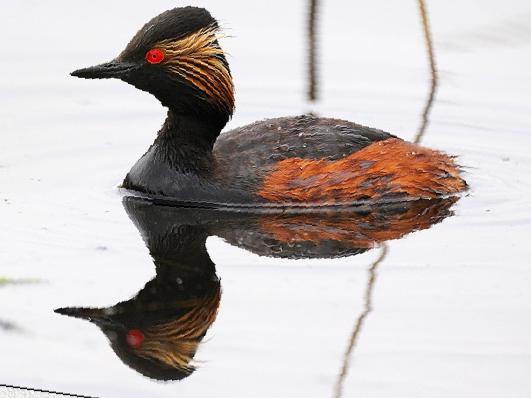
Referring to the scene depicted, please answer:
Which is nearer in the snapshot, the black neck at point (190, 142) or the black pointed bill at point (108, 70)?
the black pointed bill at point (108, 70)

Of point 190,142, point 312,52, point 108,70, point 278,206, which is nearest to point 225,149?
point 190,142

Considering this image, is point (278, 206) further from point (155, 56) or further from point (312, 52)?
point (312, 52)

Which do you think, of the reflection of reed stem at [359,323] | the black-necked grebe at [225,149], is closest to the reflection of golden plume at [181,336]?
the reflection of reed stem at [359,323]

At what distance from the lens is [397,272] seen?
8.81 m

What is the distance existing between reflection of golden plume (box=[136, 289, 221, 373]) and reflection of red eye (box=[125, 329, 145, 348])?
2cm

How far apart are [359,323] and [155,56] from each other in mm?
3172

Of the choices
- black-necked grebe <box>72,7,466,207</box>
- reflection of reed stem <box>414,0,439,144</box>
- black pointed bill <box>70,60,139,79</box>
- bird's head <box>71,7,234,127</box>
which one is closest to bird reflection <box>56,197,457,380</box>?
black-necked grebe <box>72,7,466,207</box>

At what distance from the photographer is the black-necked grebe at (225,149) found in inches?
400

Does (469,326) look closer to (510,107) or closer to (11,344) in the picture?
(11,344)

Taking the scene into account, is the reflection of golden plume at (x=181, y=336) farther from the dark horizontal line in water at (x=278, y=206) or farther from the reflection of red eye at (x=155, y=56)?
the reflection of red eye at (x=155, y=56)

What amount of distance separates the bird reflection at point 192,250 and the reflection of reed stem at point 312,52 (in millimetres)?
2935

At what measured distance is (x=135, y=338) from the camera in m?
7.79

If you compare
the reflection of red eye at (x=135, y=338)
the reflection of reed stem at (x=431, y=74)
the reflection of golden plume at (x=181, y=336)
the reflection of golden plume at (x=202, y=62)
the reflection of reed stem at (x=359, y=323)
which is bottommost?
the reflection of reed stem at (x=431, y=74)

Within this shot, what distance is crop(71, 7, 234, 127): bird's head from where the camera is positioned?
10180mm
